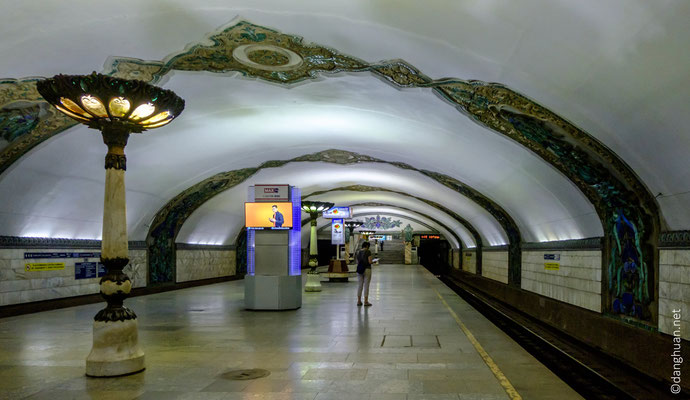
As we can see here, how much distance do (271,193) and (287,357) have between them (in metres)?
5.81

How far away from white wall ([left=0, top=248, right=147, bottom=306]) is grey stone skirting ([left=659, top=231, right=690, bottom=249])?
1193cm

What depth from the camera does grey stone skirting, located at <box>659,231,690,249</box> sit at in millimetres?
7577

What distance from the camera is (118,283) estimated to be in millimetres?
6352

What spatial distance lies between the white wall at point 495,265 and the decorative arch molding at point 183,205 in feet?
8.91

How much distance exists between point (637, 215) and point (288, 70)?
19.5 ft

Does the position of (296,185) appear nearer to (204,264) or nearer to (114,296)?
(204,264)

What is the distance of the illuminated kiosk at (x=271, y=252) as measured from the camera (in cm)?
1199

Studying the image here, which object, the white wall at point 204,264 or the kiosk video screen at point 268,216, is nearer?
the kiosk video screen at point 268,216

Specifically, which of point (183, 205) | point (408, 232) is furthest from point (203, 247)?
point (408, 232)

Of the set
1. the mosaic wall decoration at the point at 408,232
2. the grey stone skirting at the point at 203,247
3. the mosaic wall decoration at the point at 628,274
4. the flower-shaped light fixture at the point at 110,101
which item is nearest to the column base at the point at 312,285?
the grey stone skirting at the point at 203,247

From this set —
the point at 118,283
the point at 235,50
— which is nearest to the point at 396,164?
the point at 235,50

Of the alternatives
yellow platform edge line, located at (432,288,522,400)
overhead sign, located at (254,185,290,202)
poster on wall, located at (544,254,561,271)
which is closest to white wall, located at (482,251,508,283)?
poster on wall, located at (544,254,561,271)

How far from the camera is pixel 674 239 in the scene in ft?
25.9

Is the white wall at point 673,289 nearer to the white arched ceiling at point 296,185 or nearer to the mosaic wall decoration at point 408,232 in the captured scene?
the white arched ceiling at point 296,185
